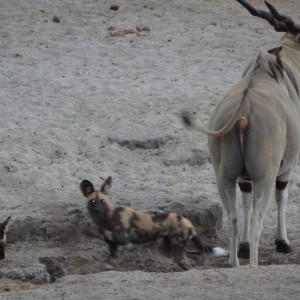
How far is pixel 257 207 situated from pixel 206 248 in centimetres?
72

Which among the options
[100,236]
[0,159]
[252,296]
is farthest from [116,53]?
[252,296]

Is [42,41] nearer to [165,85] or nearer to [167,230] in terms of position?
[165,85]

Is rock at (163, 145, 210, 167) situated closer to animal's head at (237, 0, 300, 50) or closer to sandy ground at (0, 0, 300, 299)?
sandy ground at (0, 0, 300, 299)

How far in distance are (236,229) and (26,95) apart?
508cm

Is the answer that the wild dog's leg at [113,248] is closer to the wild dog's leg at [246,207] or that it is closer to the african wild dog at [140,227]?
the african wild dog at [140,227]

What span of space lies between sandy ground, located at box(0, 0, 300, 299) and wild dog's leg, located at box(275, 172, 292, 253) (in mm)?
78

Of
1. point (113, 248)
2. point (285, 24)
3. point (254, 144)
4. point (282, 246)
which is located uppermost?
point (285, 24)

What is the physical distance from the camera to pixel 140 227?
8188 mm

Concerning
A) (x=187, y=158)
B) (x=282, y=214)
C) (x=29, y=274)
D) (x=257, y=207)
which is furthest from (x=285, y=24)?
(x=29, y=274)

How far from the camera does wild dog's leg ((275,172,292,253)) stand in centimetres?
895

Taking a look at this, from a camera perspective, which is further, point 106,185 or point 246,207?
point 246,207

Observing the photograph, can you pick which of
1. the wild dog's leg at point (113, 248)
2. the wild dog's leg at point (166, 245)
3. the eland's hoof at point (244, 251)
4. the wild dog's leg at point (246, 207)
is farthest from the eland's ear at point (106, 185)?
the eland's hoof at point (244, 251)

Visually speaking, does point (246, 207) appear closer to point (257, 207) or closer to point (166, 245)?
point (257, 207)

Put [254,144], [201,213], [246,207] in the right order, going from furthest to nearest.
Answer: [201,213]
[246,207]
[254,144]
